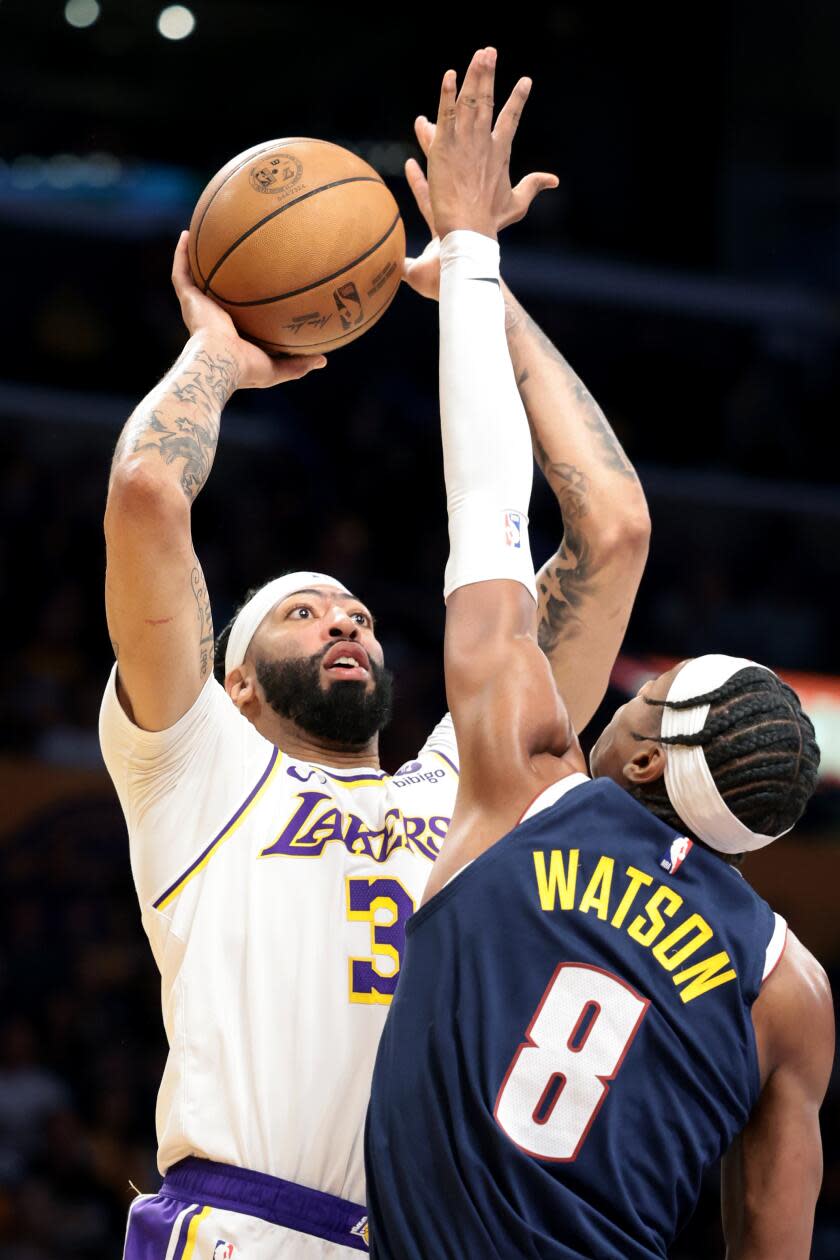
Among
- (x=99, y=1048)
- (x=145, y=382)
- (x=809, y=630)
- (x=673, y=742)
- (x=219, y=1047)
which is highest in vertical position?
(x=673, y=742)

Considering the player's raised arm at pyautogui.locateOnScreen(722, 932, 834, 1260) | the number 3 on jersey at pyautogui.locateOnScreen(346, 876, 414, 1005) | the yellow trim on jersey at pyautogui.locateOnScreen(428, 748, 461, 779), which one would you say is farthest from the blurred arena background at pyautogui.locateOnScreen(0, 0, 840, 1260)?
the player's raised arm at pyautogui.locateOnScreen(722, 932, 834, 1260)

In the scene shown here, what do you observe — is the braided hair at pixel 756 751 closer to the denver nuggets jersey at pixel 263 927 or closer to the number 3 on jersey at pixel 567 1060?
the number 3 on jersey at pixel 567 1060

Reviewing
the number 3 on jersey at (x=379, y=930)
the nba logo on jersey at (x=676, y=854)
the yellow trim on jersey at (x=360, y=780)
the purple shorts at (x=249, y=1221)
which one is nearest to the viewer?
the nba logo on jersey at (x=676, y=854)

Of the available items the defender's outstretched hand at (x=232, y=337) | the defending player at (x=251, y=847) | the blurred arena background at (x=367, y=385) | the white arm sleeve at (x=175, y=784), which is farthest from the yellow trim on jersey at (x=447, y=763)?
the blurred arena background at (x=367, y=385)

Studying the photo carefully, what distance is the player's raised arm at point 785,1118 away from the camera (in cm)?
252

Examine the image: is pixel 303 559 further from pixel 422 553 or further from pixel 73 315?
pixel 73 315

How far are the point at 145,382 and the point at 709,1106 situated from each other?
9.74 m

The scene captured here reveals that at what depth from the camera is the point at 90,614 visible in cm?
1005

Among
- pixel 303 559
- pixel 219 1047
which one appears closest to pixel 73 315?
pixel 303 559

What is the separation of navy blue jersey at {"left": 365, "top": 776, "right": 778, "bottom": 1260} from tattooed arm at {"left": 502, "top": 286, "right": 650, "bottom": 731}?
0.96m

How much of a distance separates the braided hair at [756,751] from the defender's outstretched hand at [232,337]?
121 centimetres

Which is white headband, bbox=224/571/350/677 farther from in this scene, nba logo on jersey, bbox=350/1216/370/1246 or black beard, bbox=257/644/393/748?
nba logo on jersey, bbox=350/1216/370/1246

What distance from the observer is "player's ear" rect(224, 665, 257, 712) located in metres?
3.52

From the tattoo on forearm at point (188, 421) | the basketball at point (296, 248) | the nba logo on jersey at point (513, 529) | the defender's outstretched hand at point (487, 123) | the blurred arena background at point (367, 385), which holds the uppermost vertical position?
the defender's outstretched hand at point (487, 123)
